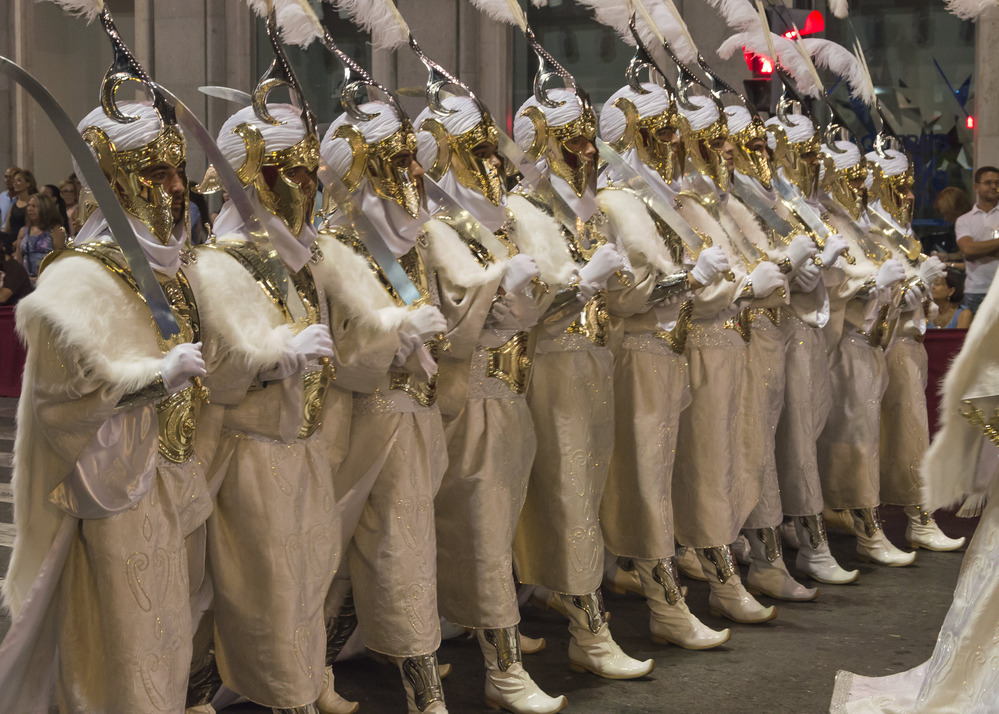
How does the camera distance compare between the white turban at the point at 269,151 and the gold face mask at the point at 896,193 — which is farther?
the gold face mask at the point at 896,193

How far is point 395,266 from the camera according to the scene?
349cm

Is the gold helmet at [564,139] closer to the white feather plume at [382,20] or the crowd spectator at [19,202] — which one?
the white feather plume at [382,20]

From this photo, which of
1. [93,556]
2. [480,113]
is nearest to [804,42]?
[480,113]

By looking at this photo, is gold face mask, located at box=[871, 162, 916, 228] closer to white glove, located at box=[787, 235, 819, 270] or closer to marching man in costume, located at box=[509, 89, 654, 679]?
white glove, located at box=[787, 235, 819, 270]

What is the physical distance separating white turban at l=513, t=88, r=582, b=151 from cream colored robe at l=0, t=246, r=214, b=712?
1821 millimetres

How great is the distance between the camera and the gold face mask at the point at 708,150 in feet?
15.9

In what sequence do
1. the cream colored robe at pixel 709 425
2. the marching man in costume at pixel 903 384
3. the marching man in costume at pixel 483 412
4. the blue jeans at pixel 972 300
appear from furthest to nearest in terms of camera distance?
the blue jeans at pixel 972 300
the marching man in costume at pixel 903 384
the cream colored robe at pixel 709 425
the marching man in costume at pixel 483 412

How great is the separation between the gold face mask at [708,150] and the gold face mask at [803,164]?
0.83m

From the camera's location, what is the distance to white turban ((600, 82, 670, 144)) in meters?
4.64

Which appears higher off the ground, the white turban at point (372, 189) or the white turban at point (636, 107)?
the white turban at point (636, 107)

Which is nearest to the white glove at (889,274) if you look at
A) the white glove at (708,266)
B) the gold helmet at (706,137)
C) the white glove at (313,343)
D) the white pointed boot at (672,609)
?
the gold helmet at (706,137)

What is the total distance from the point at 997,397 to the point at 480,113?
1701 millimetres

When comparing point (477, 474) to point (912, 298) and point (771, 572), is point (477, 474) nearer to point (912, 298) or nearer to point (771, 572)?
point (771, 572)

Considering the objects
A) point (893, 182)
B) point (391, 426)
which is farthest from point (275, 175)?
point (893, 182)
